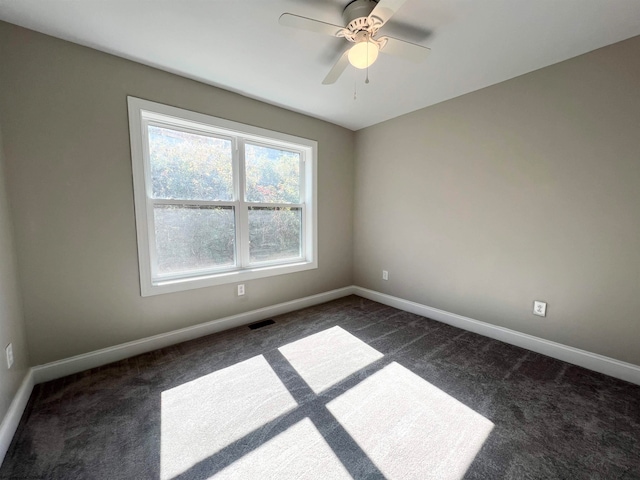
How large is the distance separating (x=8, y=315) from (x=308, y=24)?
2.45m

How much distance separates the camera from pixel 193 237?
8.11 feet

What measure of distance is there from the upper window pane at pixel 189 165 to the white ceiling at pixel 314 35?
548 mm

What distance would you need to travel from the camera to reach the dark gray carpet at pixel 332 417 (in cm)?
120

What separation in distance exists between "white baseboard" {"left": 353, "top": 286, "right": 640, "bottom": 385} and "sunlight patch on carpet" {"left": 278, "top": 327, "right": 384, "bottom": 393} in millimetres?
1041

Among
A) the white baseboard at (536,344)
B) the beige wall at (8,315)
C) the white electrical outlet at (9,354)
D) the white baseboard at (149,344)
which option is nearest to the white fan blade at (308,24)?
the beige wall at (8,315)

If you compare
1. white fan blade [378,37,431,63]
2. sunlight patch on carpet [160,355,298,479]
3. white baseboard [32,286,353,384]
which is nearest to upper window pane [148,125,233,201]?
white baseboard [32,286,353,384]

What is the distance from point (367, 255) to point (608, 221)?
232cm

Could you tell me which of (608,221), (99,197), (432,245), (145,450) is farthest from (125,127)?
(608,221)

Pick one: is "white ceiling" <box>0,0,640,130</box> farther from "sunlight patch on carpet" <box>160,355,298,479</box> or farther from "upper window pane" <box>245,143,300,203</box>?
"sunlight patch on carpet" <box>160,355,298,479</box>

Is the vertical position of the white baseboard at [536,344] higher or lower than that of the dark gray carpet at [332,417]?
higher

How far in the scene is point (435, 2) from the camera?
144cm

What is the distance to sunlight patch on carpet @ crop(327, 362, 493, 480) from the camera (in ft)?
3.96

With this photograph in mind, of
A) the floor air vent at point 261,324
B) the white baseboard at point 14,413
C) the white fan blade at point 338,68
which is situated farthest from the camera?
the floor air vent at point 261,324

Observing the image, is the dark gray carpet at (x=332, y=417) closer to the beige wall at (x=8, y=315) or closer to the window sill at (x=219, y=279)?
the beige wall at (x=8, y=315)
